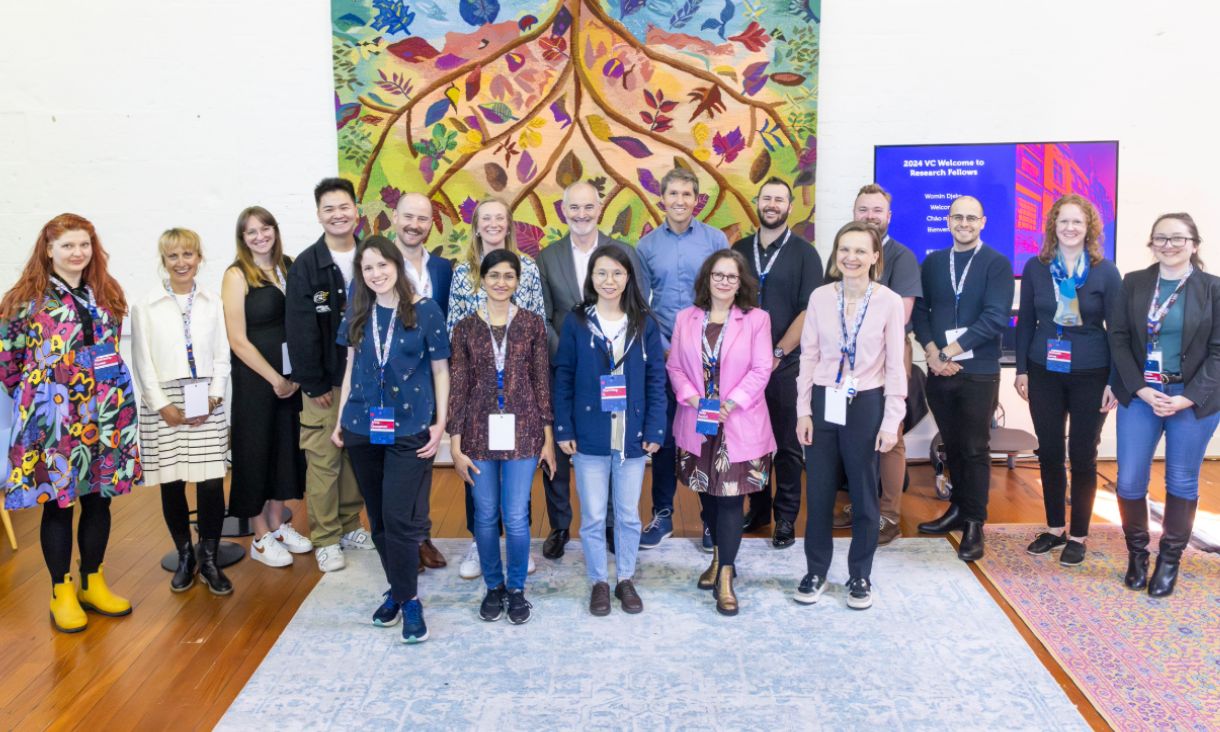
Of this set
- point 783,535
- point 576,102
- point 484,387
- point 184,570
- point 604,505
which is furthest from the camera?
point 576,102

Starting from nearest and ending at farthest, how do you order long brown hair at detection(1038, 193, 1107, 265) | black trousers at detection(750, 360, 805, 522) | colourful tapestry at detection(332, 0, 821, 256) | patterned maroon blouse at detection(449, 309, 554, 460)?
patterned maroon blouse at detection(449, 309, 554, 460)
long brown hair at detection(1038, 193, 1107, 265)
black trousers at detection(750, 360, 805, 522)
colourful tapestry at detection(332, 0, 821, 256)

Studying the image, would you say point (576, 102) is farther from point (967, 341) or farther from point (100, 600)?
point (100, 600)

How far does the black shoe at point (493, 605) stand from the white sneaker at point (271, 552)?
1012 millimetres

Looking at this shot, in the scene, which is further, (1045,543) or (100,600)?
(1045,543)

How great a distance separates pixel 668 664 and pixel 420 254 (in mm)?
1820

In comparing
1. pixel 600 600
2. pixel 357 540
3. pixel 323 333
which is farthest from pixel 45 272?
pixel 600 600

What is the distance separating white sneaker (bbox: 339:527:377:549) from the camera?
3.92m

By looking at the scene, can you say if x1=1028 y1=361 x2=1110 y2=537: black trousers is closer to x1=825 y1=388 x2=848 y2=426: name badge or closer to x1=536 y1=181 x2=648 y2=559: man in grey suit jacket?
x1=825 y1=388 x2=848 y2=426: name badge

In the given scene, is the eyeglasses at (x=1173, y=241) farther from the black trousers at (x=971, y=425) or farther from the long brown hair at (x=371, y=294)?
the long brown hair at (x=371, y=294)

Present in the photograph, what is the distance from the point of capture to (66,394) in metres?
3.01

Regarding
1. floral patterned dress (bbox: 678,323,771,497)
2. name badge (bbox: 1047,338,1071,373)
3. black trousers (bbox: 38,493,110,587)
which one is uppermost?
name badge (bbox: 1047,338,1071,373)

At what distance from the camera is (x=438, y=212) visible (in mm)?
4973

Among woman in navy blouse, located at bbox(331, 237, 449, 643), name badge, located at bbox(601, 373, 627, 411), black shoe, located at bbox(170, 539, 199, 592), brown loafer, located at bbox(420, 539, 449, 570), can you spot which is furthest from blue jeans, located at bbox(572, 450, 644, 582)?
black shoe, located at bbox(170, 539, 199, 592)

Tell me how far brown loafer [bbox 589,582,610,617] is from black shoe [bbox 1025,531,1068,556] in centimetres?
187
